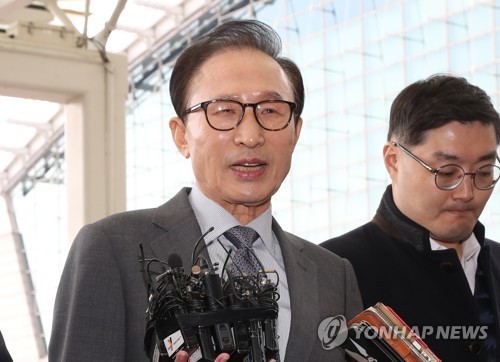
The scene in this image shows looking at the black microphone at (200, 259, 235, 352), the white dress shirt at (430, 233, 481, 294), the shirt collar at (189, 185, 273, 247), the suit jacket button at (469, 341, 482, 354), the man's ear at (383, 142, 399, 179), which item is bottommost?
the suit jacket button at (469, 341, 482, 354)

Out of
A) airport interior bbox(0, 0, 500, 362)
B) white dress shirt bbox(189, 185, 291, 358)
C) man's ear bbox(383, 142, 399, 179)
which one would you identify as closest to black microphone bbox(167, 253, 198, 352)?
white dress shirt bbox(189, 185, 291, 358)

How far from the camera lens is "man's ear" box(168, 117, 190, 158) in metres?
3.32

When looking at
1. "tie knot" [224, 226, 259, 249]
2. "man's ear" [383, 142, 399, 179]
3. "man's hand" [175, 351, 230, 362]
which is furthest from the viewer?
"man's ear" [383, 142, 399, 179]

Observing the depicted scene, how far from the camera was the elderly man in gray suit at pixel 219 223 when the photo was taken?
293cm

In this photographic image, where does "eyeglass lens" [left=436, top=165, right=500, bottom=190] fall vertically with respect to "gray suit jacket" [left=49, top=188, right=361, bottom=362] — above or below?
above

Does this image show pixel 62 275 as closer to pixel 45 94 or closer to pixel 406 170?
pixel 406 170

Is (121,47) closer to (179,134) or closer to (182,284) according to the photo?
(179,134)

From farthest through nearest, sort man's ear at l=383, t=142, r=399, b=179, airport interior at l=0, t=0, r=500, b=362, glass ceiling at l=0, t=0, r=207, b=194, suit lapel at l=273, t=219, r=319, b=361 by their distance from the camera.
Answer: airport interior at l=0, t=0, r=500, b=362 < glass ceiling at l=0, t=0, r=207, b=194 < man's ear at l=383, t=142, r=399, b=179 < suit lapel at l=273, t=219, r=319, b=361

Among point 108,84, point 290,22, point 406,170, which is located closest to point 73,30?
point 108,84

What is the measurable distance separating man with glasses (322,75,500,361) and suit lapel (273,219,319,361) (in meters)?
0.58

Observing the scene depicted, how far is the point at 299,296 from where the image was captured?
3.17m

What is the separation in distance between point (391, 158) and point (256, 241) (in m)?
1.01

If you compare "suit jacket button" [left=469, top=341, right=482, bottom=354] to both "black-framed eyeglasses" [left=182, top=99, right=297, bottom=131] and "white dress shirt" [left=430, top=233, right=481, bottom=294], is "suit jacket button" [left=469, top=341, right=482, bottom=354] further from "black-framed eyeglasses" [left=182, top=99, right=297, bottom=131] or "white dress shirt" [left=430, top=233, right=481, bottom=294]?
"black-framed eyeglasses" [left=182, top=99, right=297, bottom=131]

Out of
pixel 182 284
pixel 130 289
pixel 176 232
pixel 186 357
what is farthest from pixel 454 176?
pixel 186 357
